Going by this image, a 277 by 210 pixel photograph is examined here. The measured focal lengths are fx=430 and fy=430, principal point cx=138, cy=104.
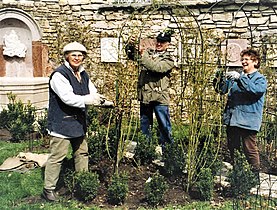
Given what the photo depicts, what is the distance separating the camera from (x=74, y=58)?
4543mm

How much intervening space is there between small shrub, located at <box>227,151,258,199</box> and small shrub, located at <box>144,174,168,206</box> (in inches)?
29.6

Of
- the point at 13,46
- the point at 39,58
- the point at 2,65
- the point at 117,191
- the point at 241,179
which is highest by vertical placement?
the point at 13,46

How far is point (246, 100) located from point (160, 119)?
4.06ft

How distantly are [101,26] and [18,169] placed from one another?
4.80 metres

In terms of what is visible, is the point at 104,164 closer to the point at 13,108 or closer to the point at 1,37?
the point at 13,108

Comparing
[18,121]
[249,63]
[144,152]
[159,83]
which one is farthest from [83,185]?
[18,121]

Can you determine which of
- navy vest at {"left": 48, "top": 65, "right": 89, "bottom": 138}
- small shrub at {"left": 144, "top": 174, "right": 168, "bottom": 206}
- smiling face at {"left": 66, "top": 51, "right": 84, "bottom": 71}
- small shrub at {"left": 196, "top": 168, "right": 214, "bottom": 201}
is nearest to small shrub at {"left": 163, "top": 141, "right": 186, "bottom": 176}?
small shrub at {"left": 196, "top": 168, "right": 214, "bottom": 201}

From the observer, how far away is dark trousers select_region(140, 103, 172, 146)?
18.9 feet

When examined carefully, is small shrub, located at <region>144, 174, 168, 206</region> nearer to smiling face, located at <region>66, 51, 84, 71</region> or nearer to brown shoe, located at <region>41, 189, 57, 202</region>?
brown shoe, located at <region>41, 189, 57, 202</region>

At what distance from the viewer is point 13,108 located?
7.84 metres

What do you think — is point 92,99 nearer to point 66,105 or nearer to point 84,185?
point 66,105

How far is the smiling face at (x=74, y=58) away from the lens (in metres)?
4.54

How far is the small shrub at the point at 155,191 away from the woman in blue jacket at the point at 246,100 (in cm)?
111

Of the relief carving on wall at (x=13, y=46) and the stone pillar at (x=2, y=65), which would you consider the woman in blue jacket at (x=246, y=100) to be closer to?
the relief carving on wall at (x=13, y=46)
